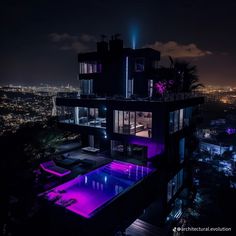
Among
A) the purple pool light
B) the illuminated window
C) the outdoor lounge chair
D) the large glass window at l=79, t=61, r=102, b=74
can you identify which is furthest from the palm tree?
the outdoor lounge chair

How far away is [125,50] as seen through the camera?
2144 cm

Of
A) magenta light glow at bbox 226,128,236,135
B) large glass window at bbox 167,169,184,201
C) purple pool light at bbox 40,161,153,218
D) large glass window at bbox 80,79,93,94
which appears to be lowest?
magenta light glow at bbox 226,128,236,135

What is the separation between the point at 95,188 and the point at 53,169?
3.58 m

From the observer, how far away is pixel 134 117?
1622cm

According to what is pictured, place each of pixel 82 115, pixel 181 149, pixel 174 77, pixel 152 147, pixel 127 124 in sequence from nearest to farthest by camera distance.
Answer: pixel 152 147 → pixel 127 124 → pixel 181 149 → pixel 174 77 → pixel 82 115

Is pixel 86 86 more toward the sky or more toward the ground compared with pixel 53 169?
more toward the sky

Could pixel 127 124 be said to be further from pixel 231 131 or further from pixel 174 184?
pixel 231 131

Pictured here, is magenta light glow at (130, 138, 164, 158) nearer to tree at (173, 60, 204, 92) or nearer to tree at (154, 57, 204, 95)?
tree at (154, 57, 204, 95)

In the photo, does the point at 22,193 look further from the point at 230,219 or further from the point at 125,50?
the point at 230,219

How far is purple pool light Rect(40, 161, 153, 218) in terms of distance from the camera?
383 inches

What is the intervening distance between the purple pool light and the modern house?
1784mm

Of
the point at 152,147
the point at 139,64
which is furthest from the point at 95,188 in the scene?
the point at 139,64

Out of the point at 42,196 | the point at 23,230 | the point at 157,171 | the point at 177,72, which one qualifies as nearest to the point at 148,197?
the point at 157,171

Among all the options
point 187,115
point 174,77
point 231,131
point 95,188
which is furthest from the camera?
point 231,131
